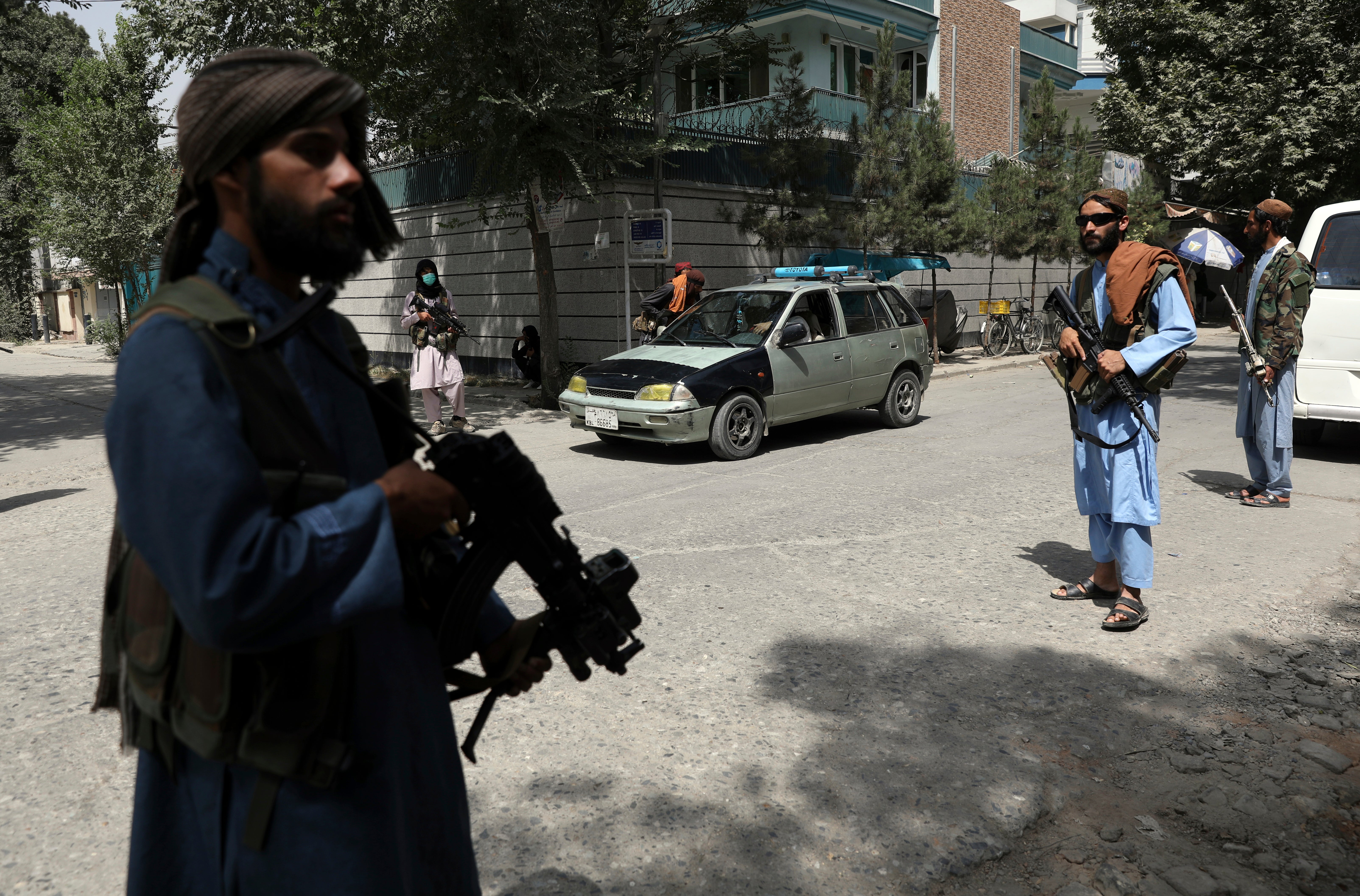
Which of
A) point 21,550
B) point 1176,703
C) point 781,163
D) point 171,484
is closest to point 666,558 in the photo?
point 1176,703

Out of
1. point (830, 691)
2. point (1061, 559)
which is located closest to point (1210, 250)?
point (1061, 559)

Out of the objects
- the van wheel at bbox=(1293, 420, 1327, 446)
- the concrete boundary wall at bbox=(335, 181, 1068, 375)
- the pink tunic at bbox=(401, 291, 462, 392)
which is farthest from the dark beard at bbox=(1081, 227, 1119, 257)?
the concrete boundary wall at bbox=(335, 181, 1068, 375)

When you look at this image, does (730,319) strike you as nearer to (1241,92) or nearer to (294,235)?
(294,235)

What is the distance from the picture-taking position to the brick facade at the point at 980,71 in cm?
2617

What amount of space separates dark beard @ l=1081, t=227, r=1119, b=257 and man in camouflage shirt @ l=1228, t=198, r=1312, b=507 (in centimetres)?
320

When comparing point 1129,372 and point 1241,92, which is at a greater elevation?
point 1241,92

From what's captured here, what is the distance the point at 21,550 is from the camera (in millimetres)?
6457

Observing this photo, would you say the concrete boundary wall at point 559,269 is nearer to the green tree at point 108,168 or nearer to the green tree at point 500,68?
the green tree at point 500,68

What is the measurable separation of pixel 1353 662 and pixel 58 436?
1286cm

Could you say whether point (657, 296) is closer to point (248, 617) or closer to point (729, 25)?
point (729, 25)

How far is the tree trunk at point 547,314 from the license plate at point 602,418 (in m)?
4.15

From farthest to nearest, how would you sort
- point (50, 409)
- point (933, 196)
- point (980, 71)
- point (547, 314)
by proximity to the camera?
point (980, 71)
point (933, 196)
point (50, 409)
point (547, 314)

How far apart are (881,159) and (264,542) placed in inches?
657

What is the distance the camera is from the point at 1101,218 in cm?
467
